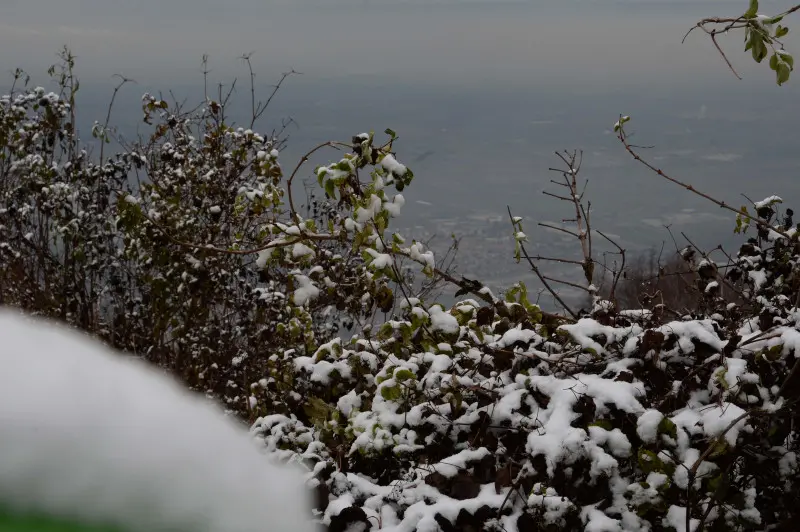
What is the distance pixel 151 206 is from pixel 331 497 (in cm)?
471

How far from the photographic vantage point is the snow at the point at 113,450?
2.01 ft

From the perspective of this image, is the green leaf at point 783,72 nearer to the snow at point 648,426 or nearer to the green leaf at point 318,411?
the snow at point 648,426

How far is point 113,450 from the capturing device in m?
0.65

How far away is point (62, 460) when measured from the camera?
2.06 ft

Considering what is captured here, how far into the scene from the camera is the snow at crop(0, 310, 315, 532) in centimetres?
61

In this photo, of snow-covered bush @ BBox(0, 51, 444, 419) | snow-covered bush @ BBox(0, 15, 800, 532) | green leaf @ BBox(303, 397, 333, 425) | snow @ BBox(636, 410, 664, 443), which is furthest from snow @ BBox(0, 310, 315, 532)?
snow-covered bush @ BBox(0, 51, 444, 419)

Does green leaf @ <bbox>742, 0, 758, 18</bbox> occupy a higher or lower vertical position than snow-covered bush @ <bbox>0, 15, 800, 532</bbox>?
higher

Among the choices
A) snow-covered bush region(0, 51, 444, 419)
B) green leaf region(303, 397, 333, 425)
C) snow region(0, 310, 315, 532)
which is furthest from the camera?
snow-covered bush region(0, 51, 444, 419)

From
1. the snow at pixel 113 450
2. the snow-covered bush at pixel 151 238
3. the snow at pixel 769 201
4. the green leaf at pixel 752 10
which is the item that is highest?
the green leaf at pixel 752 10

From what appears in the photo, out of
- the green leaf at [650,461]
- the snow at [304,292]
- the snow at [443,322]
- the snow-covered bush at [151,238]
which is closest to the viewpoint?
the green leaf at [650,461]

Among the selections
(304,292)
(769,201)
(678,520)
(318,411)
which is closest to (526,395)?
(678,520)

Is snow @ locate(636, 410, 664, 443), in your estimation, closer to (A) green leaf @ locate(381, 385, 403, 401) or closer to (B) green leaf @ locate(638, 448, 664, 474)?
(B) green leaf @ locate(638, 448, 664, 474)

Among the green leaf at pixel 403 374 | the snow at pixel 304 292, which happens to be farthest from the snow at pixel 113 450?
the snow at pixel 304 292

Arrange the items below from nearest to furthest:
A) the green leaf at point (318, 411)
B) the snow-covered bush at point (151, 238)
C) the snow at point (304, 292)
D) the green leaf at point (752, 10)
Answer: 1. the green leaf at point (752, 10)
2. the green leaf at point (318, 411)
3. the snow at point (304, 292)
4. the snow-covered bush at point (151, 238)
